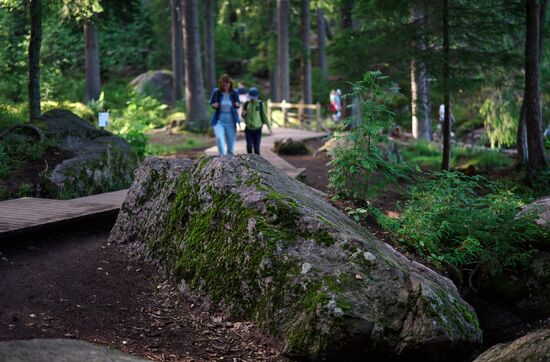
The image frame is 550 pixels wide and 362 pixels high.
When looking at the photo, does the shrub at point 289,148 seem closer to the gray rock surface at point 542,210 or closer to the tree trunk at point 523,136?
the tree trunk at point 523,136

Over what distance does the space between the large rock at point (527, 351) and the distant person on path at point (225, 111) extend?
8314 mm

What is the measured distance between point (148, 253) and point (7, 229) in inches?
62.8

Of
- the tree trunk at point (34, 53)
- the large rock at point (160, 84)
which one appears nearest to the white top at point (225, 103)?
the tree trunk at point (34, 53)

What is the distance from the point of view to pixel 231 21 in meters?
53.6

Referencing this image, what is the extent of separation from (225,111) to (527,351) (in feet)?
28.9

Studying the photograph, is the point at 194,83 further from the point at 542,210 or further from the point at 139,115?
the point at 542,210

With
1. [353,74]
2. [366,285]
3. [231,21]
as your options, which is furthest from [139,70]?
[366,285]

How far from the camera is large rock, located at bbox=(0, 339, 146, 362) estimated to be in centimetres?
448

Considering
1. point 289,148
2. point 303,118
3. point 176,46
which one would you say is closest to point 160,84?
point 176,46

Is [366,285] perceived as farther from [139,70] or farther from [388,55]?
[139,70]

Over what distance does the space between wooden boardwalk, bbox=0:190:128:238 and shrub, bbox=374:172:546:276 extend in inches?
153

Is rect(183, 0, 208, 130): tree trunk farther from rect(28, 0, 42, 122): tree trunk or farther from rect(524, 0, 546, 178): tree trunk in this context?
rect(524, 0, 546, 178): tree trunk

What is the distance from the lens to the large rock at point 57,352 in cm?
448

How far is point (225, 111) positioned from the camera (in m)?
12.5
